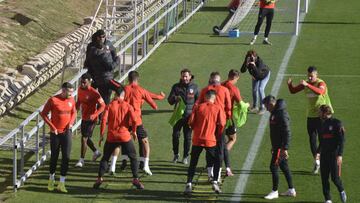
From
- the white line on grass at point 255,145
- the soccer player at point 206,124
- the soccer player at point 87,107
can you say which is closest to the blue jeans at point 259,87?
the white line on grass at point 255,145

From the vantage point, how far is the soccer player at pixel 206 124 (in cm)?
1753

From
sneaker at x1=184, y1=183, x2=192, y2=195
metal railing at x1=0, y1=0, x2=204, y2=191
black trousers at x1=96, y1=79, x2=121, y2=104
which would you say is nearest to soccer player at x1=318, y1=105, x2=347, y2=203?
sneaker at x1=184, y1=183, x2=192, y2=195

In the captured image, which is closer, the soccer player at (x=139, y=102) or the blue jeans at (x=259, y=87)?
the soccer player at (x=139, y=102)

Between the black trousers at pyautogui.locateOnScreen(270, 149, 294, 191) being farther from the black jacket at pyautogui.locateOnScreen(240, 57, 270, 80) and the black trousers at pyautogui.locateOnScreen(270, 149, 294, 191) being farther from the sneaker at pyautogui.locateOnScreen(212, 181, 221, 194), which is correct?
the black jacket at pyautogui.locateOnScreen(240, 57, 270, 80)

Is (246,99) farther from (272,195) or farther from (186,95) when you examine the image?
(272,195)

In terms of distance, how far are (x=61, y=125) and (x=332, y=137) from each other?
14.8ft

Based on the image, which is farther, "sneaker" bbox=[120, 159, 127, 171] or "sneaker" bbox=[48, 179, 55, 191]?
"sneaker" bbox=[120, 159, 127, 171]

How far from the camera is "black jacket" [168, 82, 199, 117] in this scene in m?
19.3

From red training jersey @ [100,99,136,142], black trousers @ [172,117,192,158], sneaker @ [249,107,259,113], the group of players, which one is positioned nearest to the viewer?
the group of players

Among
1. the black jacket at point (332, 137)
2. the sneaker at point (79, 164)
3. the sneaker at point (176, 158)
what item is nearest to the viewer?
the black jacket at point (332, 137)

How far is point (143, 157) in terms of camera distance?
19.1 metres

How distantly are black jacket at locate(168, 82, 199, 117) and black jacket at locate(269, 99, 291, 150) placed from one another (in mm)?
2256

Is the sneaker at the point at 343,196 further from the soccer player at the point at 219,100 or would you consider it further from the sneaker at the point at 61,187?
the sneaker at the point at 61,187

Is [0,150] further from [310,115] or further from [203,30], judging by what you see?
[203,30]
